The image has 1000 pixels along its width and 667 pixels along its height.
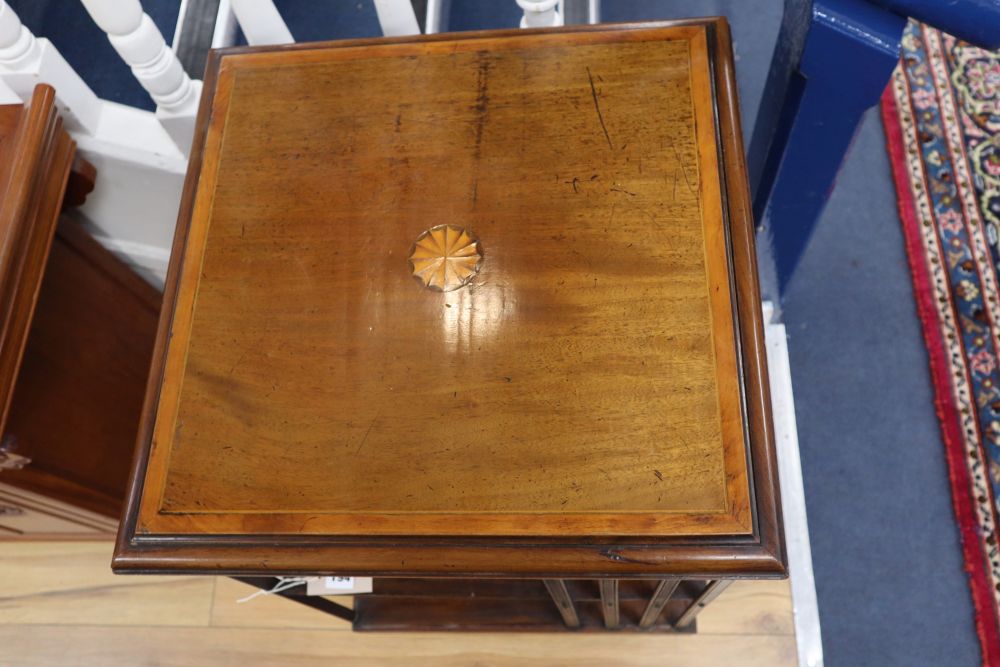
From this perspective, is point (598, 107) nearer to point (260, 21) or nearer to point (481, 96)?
point (481, 96)

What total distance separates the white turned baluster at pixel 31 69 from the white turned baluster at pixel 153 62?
0.07m

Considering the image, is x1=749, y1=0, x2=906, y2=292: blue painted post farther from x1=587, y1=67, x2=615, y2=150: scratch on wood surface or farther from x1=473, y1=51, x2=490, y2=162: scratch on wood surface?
x1=473, y1=51, x2=490, y2=162: scratch on wood surface

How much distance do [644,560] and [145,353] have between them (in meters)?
0.91

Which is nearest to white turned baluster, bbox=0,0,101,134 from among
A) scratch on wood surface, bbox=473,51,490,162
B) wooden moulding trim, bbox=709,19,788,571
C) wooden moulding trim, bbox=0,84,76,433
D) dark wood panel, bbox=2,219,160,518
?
wooden moulding trim, bbox=0,84,76,433

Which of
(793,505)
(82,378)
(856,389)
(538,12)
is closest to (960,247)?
(856,389)

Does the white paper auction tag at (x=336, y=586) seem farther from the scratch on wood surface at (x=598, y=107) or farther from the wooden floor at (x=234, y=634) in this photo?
the scratch on wood surface at (x=598, y=107)

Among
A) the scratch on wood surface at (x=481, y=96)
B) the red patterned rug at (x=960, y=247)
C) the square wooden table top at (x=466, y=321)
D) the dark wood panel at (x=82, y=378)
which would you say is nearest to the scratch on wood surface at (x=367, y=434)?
the square wooden table top at (x=466, y=321)

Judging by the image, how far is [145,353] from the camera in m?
1.24

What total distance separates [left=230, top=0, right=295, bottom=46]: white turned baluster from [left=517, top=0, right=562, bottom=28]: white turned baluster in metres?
0.30

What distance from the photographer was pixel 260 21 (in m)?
0.99

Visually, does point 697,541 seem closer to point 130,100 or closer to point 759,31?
point 130,100

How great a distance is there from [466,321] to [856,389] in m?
0.88

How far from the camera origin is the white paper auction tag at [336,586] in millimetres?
1031

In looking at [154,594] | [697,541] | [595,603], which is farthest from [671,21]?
[154,594]
